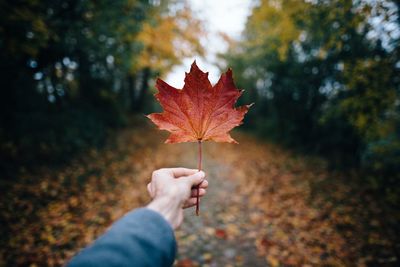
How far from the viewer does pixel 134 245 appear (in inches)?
34.7

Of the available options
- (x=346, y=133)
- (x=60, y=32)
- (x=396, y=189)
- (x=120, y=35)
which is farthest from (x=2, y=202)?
(x=346, y=133)

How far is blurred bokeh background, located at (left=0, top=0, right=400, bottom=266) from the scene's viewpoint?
398cm

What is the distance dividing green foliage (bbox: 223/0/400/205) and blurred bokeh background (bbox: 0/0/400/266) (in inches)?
1.5

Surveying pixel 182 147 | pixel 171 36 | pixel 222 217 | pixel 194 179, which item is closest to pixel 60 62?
pixel 171 36

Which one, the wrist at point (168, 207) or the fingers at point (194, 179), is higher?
the fingers at point (194, 179)

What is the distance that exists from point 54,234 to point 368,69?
5.83 metres

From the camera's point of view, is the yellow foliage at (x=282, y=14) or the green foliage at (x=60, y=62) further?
the green foliage at (x=60, y=62)

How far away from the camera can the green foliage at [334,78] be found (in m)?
3.97

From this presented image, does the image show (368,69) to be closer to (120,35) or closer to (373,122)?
(373,122)

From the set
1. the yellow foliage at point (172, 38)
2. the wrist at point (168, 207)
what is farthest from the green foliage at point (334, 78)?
the wrist at point (168, 207)

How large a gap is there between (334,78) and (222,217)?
5.60 meters

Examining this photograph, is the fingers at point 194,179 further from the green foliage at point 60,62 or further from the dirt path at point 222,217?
the green foliage at point 60,62

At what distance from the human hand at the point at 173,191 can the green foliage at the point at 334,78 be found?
3.73 metres

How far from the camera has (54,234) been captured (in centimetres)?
412
